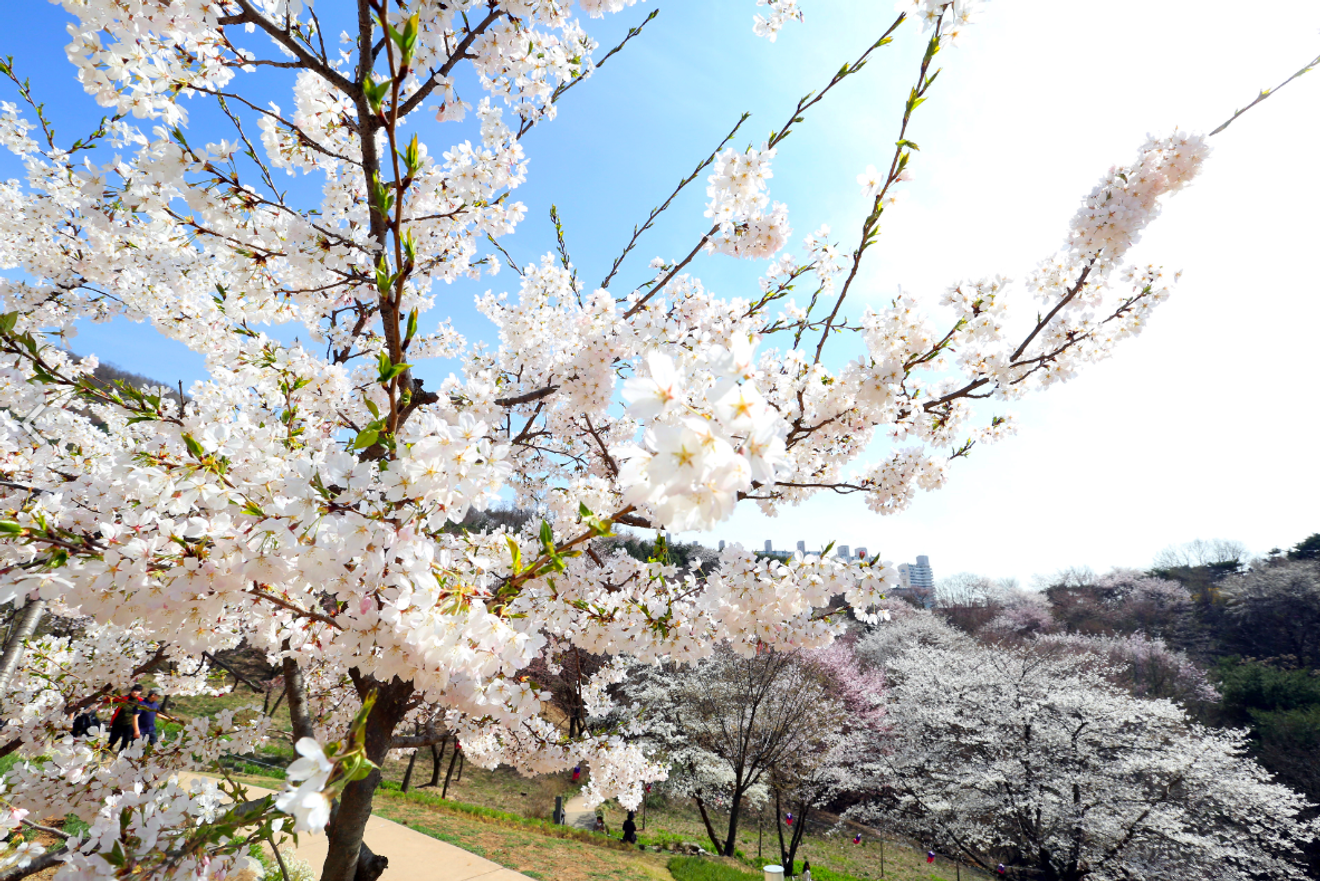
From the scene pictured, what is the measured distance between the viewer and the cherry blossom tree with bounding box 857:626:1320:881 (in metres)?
10.1

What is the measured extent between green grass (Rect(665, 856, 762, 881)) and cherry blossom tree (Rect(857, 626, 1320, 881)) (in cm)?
555

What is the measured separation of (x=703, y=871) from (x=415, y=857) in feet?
18.0

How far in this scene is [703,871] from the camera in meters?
10.1

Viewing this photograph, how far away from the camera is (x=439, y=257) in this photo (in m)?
3.80

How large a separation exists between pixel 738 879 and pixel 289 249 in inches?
474

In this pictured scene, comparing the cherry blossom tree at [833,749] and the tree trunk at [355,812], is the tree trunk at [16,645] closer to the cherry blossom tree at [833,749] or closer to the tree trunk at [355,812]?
the tree trunk at [355,812]

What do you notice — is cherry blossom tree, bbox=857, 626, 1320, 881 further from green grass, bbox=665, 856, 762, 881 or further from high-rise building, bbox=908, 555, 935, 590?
high-rise building, bbox=908, 555, 935, 590

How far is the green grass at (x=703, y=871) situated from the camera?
9805 millimetres

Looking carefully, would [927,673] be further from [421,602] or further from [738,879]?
[421,602]

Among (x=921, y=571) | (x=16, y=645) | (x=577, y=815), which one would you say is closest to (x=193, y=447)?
(x=16, y=645)

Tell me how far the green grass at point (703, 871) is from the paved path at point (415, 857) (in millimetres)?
3837

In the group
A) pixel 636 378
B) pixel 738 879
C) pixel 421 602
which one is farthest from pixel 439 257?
pixel 738 879

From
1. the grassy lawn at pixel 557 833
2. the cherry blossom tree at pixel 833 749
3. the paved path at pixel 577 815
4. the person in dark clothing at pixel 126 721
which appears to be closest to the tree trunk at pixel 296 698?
the person in dark clothing at pixel 126 721

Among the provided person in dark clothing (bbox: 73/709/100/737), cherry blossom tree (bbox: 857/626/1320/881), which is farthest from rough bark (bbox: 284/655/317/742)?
cherry blossom tree (bbox: 857/626/1320/881)
